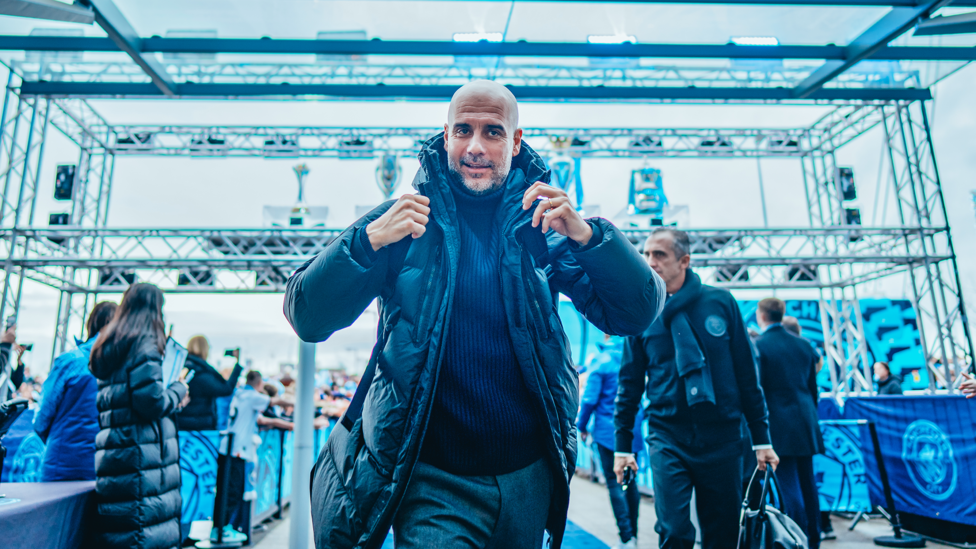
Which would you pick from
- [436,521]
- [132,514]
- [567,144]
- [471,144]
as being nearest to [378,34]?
[567,144]

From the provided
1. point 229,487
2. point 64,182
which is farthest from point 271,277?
point 229,487

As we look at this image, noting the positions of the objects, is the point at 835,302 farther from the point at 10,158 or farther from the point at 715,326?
the point at 10,158

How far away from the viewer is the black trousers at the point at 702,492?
7.96ft

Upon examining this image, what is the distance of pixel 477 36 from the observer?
709cm

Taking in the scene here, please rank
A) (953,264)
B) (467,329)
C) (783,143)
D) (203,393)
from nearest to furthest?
(467,329), (203,393), (953,264), (783,143)

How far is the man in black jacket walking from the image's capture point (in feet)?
8.02

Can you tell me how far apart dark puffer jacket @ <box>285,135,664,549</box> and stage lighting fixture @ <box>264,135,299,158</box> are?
10764 millimetres

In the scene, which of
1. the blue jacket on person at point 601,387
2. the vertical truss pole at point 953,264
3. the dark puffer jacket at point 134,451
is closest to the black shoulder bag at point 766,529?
the blue jacket on person at point 601,387

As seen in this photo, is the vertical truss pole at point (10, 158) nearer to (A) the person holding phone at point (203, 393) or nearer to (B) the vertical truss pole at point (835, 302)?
(A) the person holding phone at point (203, 393)

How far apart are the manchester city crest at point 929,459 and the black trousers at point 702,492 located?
340 cm

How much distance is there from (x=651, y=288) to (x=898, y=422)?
525cm

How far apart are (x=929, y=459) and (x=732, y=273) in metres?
7.71

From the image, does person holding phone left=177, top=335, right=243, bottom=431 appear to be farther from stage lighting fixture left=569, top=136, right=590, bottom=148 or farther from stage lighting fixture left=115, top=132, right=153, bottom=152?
stage lighting fixture left=115, top=132, right=153, bottom=152

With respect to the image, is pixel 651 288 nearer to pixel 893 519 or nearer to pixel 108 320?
pixel 108 320
